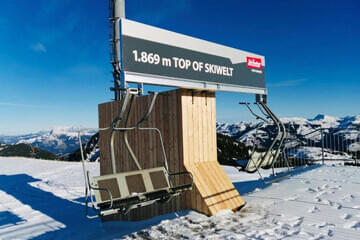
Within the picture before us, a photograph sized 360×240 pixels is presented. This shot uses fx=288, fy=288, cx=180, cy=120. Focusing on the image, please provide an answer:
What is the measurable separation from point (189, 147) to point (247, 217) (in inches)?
62.2

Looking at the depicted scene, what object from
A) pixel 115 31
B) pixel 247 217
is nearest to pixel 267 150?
pixel 247 217

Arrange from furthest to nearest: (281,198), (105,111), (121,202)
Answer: (105,111) < (281,198) < (121,202)

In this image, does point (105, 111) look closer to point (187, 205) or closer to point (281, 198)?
point (187, 205)

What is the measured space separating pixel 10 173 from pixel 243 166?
12.6 meters

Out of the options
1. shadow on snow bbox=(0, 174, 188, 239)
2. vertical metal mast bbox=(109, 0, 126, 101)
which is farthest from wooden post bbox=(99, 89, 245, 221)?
vertical metal mast bbox=(109, 0, 126, 101)

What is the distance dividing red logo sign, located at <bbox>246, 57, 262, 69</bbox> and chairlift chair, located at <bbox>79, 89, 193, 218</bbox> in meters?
2.58

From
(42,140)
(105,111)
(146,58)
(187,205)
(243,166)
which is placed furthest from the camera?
(42,140)

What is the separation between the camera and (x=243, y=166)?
20.3 feet

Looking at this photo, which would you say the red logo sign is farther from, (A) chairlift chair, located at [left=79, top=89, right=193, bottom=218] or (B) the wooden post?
(A) chairlift chair, located at [left=79, top=89, right=193, bottom=218]

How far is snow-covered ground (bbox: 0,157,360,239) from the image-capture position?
13.4 ft

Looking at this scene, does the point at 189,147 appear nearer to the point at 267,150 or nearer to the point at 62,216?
the point at 267,150

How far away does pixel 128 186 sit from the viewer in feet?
14.6

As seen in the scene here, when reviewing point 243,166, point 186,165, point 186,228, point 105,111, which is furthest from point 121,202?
point 105,111

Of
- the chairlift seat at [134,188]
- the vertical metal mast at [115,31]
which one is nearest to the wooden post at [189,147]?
the chairlift seat at [134,188]
